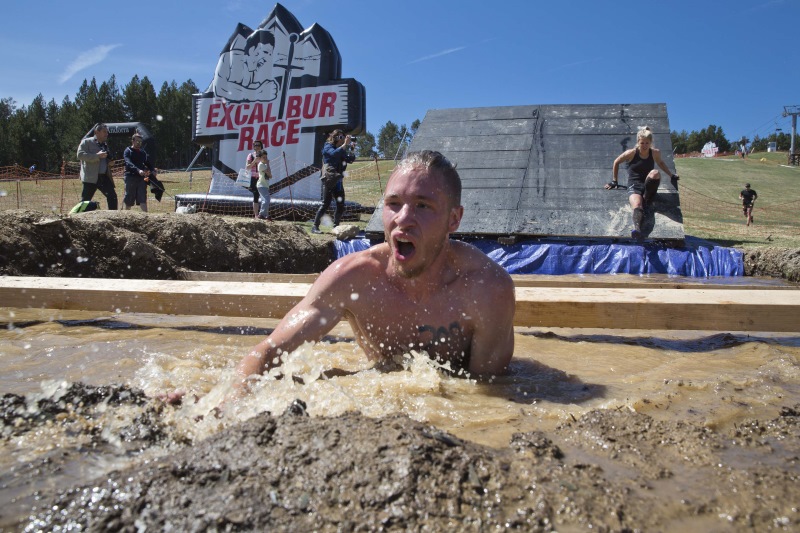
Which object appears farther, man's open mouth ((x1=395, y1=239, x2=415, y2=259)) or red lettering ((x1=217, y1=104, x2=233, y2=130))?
red lettering ((x1=217, y1=104, x2=233, y2=130))

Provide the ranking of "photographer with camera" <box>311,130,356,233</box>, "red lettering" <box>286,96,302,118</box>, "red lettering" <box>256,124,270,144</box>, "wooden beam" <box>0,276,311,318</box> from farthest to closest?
"red lettering" <box>256,124,270,144</box>
"red lettering" <box>286,96,302,118</box>
"photographer with camera" <box>311,130,356,233</box>
"wooden beam" <box>0,276,311,318</box>

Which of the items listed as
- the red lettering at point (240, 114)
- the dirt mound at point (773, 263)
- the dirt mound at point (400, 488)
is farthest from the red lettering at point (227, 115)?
the dirt mound at point (400, 488)

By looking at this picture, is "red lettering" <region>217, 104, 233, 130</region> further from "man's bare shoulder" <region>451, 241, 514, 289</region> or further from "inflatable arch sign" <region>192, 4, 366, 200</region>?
"man's bare shoulder" <region>451, 241, 514, 289</region>

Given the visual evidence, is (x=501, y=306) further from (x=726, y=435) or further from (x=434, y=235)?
(x=726, y=435)

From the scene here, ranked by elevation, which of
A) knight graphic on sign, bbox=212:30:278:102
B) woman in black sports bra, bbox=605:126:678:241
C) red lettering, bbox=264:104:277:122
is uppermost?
knight graphic on sign, bbox=212:30:278:102

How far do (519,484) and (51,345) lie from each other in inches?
129

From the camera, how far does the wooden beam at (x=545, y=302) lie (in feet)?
12.0

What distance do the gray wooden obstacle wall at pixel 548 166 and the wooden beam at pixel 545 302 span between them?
524cm

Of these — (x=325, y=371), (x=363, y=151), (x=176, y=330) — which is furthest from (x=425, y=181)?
(x=363, y=151)

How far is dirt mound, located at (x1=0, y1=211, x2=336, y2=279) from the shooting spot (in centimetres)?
615

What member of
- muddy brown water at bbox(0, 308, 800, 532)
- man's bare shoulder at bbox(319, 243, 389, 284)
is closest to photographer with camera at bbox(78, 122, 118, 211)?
muddy brown water at bbox(0, 308, 800, 532)

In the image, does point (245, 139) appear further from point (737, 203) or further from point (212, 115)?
point (737, 203)

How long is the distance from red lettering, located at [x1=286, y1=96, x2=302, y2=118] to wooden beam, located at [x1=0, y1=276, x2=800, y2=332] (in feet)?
37.5

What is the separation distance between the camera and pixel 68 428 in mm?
1977
